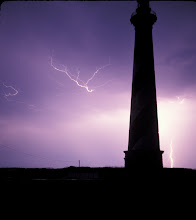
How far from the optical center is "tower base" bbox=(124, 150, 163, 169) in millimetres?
9070

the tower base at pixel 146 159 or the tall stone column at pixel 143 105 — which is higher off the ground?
the tall stone column at pixel 143 105

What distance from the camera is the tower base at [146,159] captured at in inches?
357

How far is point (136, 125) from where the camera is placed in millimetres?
9922

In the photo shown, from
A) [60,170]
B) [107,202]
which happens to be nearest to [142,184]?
[107,202]

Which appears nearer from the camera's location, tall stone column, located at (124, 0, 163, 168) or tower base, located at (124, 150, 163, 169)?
tower base, located at (124, 150, 163, 169)

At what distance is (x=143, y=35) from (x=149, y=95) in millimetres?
3752

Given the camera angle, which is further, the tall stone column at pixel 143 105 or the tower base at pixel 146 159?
the tall stone column at pixel 143 105

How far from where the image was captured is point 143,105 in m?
9.98

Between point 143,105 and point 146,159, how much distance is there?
2.78 meters

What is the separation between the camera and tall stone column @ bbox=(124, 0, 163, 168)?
30.6ft

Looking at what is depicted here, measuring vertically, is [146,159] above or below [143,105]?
below

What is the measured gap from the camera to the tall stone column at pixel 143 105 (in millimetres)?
9312

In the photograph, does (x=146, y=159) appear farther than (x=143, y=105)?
No

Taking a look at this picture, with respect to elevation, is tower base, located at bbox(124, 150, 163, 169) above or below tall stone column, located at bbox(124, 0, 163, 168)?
below
